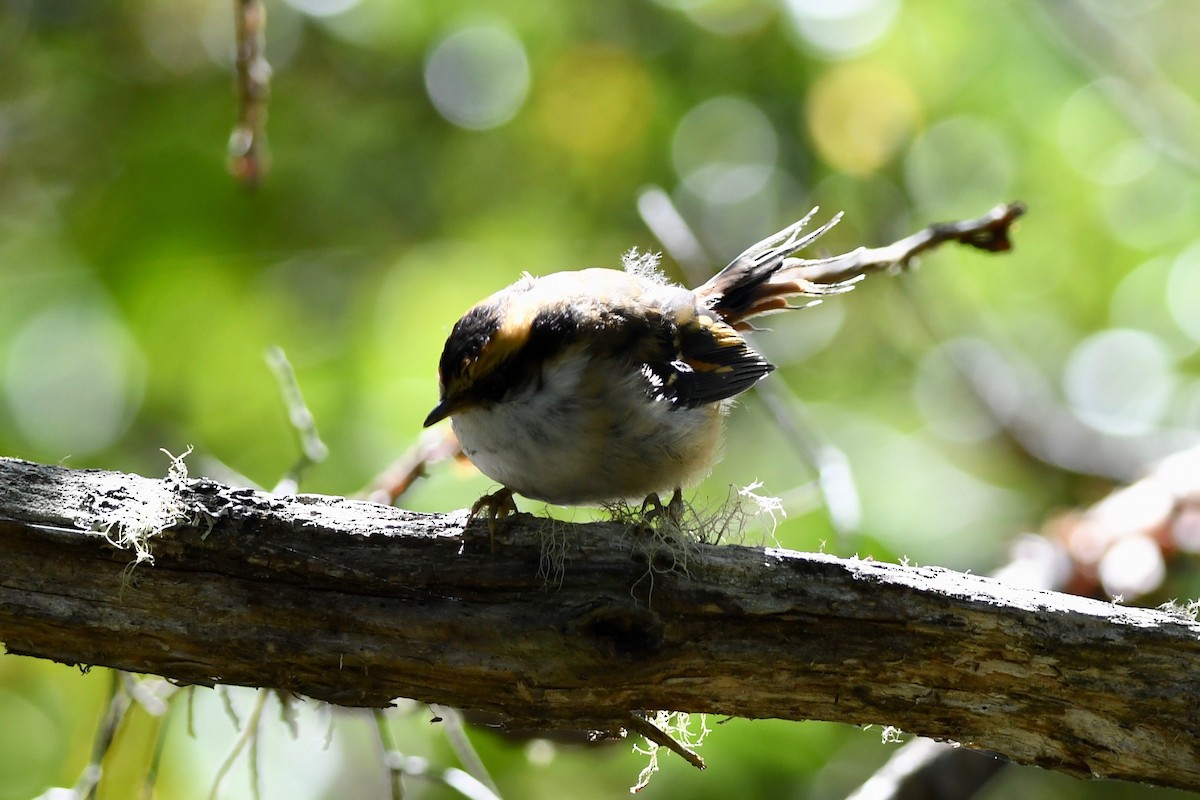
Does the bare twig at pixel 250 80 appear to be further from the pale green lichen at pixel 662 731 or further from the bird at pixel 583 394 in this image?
the pale green lichen at pixel 662 731

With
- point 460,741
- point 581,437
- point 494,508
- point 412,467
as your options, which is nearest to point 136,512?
point 494,508

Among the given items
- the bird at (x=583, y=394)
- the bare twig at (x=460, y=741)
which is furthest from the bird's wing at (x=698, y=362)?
the bare twig at (x=460, y=741)

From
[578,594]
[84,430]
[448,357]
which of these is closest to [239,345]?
[84,430]

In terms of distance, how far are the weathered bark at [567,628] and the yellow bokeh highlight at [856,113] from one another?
167 inches

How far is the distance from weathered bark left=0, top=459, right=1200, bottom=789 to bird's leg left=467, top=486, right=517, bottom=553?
29 mm

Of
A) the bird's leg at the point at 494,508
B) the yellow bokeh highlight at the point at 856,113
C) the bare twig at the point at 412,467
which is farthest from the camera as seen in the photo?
the yellow bokeh highlight at the point at 856,113

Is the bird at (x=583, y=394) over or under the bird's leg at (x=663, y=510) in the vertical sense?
over

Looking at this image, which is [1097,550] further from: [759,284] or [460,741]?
[460,741]

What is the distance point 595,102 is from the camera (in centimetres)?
583

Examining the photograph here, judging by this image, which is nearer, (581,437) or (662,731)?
(662,731)

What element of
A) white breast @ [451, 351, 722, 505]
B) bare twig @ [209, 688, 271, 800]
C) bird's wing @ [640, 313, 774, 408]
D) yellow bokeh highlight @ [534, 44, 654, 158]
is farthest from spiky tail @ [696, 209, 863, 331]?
yellow bokeh highlight @ [534, 44, 654, 158]

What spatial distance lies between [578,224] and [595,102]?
29.0 inches

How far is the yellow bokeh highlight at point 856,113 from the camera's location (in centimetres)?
579

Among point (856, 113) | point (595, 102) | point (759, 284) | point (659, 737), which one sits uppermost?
point (595, 102)
